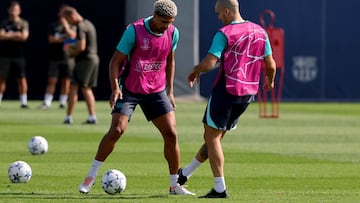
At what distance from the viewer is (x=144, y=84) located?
1145 cm

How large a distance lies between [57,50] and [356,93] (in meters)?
10.6

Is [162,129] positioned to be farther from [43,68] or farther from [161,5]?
[43,68]

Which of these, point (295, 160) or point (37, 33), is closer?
point (295, 160)

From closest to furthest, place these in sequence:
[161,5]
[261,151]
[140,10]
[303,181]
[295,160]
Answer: [161,5] < [303,181] < [295,160] < [261,151] < [140,10]

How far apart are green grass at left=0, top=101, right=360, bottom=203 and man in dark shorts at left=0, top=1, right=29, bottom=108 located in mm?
1305

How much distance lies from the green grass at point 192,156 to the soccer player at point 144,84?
47 centimetres

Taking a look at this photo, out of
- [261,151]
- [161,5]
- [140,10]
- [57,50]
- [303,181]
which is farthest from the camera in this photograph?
[140,10]

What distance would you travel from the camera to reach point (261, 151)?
669 inches

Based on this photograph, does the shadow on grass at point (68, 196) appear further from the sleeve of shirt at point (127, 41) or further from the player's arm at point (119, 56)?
the sleeve of shirt at point (127, 41)

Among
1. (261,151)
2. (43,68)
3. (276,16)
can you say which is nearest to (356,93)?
(276,16)

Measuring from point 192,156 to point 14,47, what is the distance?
13641 mm

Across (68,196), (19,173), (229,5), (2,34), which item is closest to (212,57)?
(229,5)

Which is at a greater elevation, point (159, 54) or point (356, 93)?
point (159, 54)

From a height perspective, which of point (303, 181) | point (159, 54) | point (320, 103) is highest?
point (159, 54)
